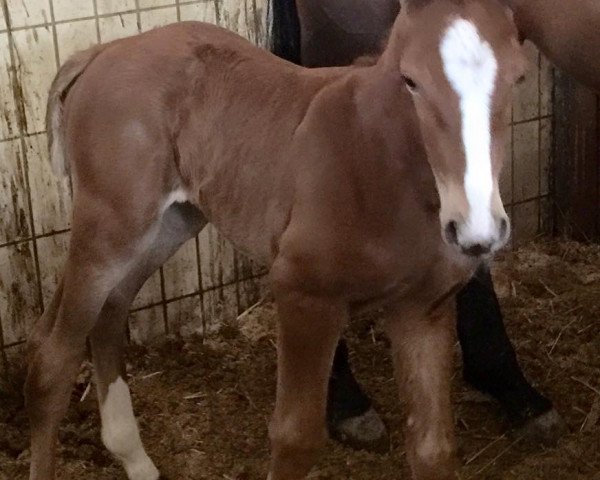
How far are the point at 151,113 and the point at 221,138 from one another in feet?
0.49

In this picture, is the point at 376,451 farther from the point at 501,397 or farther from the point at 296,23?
the point at 296,23

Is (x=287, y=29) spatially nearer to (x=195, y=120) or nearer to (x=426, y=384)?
(x=195, y=120)

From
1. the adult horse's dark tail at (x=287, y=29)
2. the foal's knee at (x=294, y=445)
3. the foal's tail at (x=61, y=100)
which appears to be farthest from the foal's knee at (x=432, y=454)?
the adult horse's dark tail at (x=287, y=29)

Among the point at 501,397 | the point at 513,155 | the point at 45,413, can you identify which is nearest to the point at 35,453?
the point at 45,413

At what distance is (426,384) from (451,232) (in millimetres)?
559

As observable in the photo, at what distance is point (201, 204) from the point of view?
1.92 metres

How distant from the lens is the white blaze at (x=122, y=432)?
216 cm

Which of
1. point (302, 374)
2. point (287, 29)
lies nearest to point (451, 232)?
point (302, 374)

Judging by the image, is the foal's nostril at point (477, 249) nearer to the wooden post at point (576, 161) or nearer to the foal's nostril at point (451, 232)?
the foal's nostril at point (451, 232)

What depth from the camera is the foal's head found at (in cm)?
133

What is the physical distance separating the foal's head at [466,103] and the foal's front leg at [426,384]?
0.45 m

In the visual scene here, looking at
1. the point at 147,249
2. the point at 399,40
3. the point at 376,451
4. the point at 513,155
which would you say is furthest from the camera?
the point at 513,155

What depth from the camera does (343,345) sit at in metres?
2.36

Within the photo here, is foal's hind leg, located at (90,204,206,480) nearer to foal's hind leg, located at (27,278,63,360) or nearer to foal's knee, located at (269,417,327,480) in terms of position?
foal's hind leg, located at (27,278,63,360)
